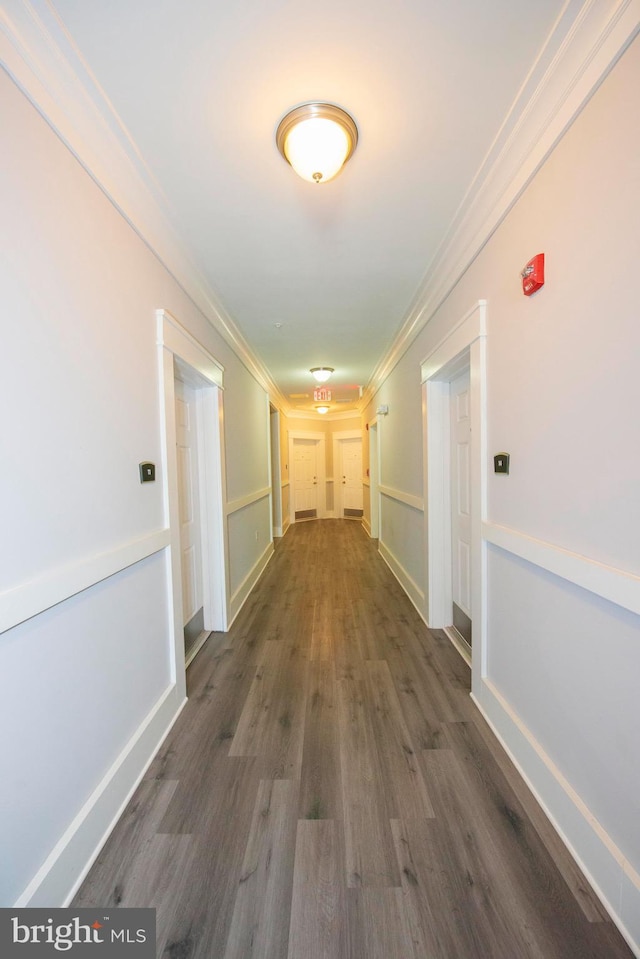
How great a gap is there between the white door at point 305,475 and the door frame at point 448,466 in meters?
5.39

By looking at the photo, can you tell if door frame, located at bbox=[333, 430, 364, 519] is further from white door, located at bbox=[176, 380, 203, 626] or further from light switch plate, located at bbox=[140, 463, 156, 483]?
light switch plate, located at bbox=[140, 463, 156, 483]

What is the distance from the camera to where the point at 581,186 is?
1.10 meters

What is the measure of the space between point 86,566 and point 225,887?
108 cm

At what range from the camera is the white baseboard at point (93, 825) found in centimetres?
101

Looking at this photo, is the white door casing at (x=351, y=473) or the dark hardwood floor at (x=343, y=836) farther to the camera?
the white door casing at (x=351, y=473)

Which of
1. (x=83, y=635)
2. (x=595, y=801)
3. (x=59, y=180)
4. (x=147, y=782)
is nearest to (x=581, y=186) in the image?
(x=59, y=180)

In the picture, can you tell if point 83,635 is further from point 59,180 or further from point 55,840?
point 59,180

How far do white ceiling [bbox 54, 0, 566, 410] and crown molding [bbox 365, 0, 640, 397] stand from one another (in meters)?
0.03

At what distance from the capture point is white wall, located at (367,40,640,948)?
0.97 metres

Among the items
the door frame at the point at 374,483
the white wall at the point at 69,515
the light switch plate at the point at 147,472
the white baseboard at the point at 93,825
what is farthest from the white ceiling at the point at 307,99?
the door frame at the point at 374,483

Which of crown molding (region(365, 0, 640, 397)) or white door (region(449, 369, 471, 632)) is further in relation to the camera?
white door (region(449, 369, 471, 632))

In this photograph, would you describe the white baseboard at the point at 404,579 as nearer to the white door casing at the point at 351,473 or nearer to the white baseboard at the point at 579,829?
the white baseboard at the point at 579,829

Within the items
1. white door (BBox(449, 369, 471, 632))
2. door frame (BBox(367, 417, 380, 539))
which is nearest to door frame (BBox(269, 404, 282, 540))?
door frame (BBox(367, 417, 380, 539))

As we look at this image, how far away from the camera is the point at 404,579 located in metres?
3.77
